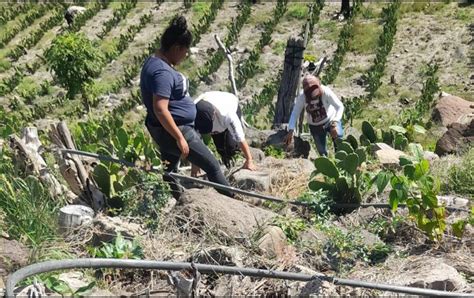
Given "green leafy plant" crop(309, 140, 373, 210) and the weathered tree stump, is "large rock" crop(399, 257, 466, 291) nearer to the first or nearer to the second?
"green leafy plant" crop(309, 140, 373, 210)

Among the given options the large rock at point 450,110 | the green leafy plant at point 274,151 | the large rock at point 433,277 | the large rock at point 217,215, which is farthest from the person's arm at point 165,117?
the large rock at point 450,110

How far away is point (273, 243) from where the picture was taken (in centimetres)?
407

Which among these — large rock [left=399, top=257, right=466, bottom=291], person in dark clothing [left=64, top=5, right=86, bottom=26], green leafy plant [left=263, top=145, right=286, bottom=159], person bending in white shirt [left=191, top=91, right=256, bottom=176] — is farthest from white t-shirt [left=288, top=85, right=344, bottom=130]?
person in dark clothing [left=64, top=5, right=86, bottom=26]

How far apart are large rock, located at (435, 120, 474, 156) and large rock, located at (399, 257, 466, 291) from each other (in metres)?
3.62

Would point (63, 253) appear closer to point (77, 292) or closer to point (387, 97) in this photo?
point (77, 292)

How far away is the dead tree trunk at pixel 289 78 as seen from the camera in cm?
847

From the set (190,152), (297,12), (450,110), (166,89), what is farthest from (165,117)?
(297,12)

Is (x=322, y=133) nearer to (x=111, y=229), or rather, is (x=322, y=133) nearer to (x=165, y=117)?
(x=165, y=117)

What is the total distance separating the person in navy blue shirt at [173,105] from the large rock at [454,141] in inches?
130

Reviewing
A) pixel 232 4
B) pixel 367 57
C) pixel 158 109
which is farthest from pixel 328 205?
pixel 232 4

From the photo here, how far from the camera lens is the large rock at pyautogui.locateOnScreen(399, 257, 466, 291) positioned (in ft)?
11.8

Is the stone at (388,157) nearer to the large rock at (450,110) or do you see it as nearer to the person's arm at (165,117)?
the person's arm at (165,117)

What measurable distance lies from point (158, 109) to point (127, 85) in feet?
41.0

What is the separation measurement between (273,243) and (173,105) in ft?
4.17
